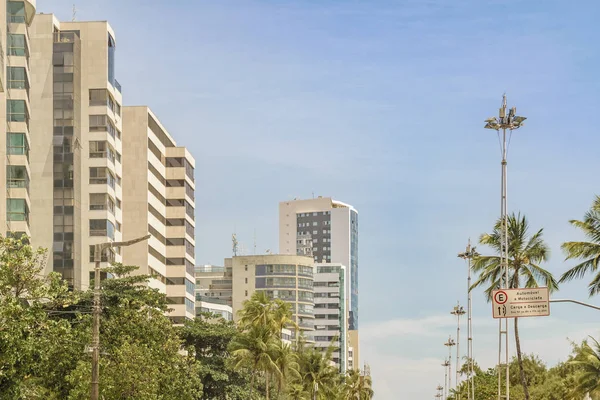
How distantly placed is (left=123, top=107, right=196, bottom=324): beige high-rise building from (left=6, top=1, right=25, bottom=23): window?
110ft

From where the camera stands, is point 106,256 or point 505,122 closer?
point 505,122

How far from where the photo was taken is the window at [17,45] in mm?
81500

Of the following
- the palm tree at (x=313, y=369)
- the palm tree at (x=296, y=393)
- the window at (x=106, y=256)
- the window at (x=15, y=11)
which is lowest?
the palm tree at (x=296, y=393)

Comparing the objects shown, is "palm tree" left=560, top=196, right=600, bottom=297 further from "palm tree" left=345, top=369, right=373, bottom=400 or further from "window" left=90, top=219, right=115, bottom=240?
"palm tree" left=345, top=369, right=373, bottom=400

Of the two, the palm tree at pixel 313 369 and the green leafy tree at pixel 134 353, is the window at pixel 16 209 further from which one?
the palm tree at pixel 313 369

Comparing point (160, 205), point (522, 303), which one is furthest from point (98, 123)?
point (522, 303)

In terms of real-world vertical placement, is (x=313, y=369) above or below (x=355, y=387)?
above

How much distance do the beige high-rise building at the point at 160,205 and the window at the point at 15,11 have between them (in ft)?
110

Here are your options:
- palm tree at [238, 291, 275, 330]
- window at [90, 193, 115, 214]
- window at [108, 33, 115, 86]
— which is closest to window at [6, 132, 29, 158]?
window at [90, 193, 115, 214]

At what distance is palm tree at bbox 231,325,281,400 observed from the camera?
89.8m

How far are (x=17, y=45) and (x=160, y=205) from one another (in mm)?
39424

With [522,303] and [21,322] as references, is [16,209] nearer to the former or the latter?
[522,303]

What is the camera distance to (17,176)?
82938mm

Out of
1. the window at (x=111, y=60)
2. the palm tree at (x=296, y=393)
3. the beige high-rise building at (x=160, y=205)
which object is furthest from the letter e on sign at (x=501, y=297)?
the palm tree at (x=296, y=393)
